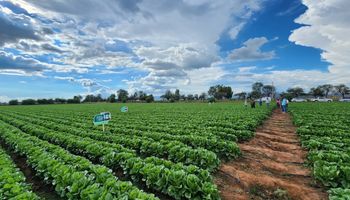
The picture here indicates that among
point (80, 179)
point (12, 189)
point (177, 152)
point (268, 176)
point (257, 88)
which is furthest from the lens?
point (257, 88)

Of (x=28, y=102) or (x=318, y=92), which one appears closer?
(x=28, y=102)

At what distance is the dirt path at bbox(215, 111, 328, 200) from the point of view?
561 cm

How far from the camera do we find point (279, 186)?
5.96 meters

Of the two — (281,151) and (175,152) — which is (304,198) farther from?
(281,151)

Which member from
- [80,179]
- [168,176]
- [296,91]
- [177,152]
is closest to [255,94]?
[296,91]

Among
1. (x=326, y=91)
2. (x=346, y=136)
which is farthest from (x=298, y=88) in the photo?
(x=346, y=136)

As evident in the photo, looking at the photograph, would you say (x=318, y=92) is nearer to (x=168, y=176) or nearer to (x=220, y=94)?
(x=220, y=94)

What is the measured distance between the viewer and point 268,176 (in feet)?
22.1

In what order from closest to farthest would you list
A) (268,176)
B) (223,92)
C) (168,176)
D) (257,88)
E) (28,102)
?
(168,176) → (268,176) → (28,102) → (223,92) → (257,88)

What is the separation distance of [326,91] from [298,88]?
1454cm

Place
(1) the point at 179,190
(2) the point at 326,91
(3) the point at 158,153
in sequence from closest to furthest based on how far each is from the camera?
1. (1) the point at 179,190
2. (3) the point at 158,153
3. (2) the point at 326,91

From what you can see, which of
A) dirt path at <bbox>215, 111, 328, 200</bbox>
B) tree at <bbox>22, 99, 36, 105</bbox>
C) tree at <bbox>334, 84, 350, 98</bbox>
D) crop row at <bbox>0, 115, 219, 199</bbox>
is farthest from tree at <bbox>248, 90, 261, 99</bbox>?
crop row at <bbox>0, 115, 219, 199</bbox>

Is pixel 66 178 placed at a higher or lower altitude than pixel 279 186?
higher

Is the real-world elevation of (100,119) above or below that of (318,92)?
below
